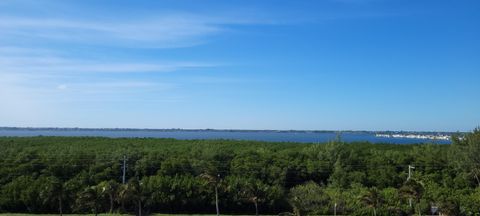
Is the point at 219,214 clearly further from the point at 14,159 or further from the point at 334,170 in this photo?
the point at 14,159

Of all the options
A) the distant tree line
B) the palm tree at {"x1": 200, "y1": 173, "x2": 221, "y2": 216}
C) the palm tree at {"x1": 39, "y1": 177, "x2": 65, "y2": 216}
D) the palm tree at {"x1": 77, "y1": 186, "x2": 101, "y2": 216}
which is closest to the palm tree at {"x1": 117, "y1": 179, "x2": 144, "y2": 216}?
A: the distant tree line

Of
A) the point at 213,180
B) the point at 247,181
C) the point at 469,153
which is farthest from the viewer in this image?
the point at 469,153

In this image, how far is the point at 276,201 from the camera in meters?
42.8

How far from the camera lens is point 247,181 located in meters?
43.9

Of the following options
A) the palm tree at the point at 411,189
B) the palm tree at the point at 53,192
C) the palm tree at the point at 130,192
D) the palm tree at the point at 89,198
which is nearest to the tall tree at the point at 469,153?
the palm tree at the point at 411,189

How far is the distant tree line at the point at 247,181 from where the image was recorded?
39.0 metres

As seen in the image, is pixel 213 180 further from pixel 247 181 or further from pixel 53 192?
pixel 53 192

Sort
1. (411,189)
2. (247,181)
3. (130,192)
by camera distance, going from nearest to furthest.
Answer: (411,189), (130,192), (247,181)

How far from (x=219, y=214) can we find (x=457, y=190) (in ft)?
70.3

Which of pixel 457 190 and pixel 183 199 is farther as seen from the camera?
pixel 457 190

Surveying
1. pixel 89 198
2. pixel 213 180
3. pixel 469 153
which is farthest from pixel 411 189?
pixel 89 198

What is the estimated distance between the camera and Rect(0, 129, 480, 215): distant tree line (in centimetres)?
3900

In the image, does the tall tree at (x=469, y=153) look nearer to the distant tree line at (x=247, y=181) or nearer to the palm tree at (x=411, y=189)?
the distant tree line at (x=247, y=181)

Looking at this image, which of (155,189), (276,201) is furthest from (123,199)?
(276,201)
